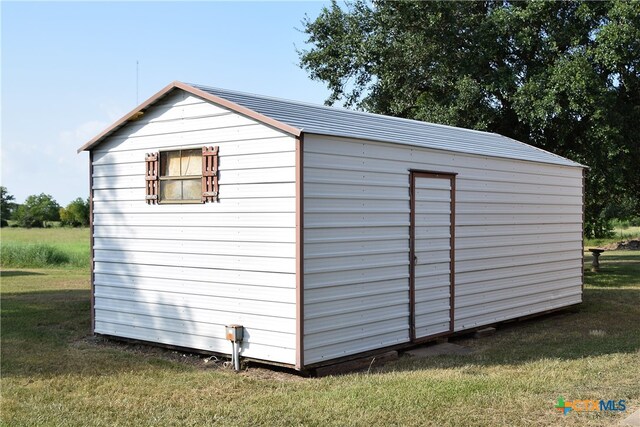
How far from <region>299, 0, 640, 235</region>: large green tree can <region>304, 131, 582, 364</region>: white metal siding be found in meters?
4.26

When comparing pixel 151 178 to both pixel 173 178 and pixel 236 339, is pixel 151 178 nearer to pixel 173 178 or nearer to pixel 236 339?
pixel 173 178

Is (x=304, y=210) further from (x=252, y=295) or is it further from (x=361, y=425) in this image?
(x=361, y=425)

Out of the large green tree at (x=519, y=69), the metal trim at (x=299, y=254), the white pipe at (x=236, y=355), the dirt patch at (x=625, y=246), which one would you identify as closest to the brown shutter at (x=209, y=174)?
the metal trim at (x=299, y=254)

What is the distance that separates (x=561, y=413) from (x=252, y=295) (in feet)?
11.3

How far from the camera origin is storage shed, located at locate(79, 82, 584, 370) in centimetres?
733

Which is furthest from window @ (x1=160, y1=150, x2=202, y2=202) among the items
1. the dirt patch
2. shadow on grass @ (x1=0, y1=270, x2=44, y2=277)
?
the dirt patch

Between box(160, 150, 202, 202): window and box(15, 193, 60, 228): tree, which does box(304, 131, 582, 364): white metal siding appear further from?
box(15, 193, 60, 228): tree

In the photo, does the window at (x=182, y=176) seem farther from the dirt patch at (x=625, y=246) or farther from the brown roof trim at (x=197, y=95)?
the dirt patch at (x=625, y=246)

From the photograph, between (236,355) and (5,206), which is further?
(5,206)

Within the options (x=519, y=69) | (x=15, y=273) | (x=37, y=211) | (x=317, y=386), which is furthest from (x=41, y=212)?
(x=317, y=386)

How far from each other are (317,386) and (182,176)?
3.28m

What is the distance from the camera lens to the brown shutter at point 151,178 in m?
8.67

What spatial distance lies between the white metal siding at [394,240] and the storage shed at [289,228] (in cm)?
2

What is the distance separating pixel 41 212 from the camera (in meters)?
58.0
